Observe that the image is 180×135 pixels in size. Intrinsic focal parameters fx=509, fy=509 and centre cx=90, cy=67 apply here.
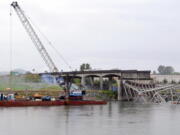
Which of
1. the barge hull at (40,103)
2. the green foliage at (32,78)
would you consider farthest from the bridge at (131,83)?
the barge hull at (40,103)

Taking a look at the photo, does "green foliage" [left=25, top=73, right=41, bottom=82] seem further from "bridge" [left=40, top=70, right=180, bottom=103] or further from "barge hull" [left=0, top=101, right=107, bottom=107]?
"barge hull" [left=0, top=101, right=107, bottom=107]

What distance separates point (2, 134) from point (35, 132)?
387cm

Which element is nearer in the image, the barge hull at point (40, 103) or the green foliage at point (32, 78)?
the barge hull at point (40, 103)

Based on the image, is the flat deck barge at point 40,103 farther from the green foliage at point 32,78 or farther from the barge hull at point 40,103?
the green foliage at point 32,78

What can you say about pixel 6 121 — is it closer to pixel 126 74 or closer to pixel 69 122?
pixel 69 122

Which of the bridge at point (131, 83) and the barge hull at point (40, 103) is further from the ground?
the bridge at point (131, 83)

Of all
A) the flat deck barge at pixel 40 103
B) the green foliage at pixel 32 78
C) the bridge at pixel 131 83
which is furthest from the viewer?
the green foliage at pixel 32 78

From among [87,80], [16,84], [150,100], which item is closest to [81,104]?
[150,100]

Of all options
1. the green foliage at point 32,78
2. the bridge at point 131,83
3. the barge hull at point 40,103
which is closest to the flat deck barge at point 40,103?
the barge hull at point 40,103

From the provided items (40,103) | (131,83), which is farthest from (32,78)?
(40,103)

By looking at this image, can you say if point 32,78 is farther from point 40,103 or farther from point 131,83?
point 40,103

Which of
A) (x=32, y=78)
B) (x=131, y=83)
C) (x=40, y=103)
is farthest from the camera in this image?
(x=32, y=78)

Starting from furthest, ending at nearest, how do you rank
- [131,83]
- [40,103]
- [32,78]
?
1. [32,78]
2. [131,83]
3. [40,103]

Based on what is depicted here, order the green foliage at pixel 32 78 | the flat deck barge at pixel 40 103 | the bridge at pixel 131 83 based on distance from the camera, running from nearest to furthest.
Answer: the flat deck barge at pixel 40 103 < the bridge at pixel 131 83 < the green foliage at pixel 32 78
